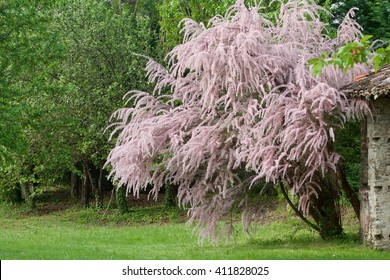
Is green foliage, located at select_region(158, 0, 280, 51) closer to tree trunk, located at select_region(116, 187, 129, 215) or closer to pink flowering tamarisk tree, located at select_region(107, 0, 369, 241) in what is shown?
tree trunk, located at select_region(116, 187, 129, 215)

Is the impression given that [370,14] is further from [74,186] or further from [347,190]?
[74,186]

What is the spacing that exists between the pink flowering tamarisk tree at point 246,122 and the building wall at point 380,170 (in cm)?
35

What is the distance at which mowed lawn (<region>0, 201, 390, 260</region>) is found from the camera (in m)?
12.8

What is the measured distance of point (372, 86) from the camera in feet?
39.5

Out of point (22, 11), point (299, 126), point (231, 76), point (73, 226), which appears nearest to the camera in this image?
point (299, 126)

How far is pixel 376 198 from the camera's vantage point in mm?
12648

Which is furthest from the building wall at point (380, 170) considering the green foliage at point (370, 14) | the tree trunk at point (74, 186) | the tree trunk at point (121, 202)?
the tree trunk at point (74, 186)

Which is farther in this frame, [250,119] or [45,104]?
[45,104]

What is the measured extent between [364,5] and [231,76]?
36.7 feet

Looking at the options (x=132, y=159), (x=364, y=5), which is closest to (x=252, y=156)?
(x=132, y=159)

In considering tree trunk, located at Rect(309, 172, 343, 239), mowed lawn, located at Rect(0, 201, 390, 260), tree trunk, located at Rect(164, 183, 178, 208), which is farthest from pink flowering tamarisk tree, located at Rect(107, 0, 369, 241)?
tree trunk, located at Rect(164, 183, 178, 208)

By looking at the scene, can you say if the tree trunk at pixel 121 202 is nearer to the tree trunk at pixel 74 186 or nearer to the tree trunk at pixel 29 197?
the tree trunk at pixel 29 197

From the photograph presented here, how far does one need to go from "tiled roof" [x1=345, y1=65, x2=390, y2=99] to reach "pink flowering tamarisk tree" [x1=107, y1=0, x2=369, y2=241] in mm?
233

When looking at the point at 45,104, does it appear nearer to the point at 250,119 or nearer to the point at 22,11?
the point at 22,11
